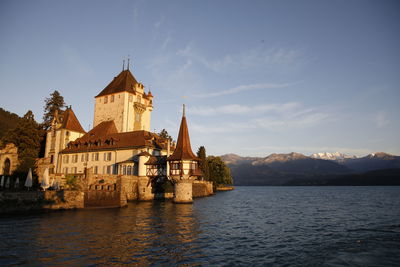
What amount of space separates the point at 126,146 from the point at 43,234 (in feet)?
106

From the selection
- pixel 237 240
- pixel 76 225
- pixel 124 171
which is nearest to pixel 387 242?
pixel 237 240

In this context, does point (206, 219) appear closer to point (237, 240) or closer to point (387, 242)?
point (237, 240)

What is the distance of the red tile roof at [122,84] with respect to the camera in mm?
67438

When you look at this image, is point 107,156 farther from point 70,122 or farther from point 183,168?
point 183,168

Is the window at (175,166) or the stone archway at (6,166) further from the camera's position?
the stone archway at (6,166)

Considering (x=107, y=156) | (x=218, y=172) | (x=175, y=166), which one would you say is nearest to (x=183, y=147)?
(x=175, y=166)

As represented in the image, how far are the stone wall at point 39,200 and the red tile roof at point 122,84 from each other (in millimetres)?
36382

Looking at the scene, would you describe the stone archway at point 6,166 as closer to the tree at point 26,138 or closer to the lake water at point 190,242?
the tree at point 26,138

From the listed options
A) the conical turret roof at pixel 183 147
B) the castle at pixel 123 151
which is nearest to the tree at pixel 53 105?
the castle at pixel 123 151

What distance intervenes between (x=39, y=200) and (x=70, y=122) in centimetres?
3410

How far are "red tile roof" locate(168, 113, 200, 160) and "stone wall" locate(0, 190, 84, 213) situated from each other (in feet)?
51.9

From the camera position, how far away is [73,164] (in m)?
58.1

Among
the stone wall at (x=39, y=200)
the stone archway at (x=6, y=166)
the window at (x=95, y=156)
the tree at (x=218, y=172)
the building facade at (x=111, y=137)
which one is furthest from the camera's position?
the tree at (x=218, y=172)

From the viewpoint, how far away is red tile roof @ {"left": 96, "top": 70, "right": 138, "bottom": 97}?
221 feet
